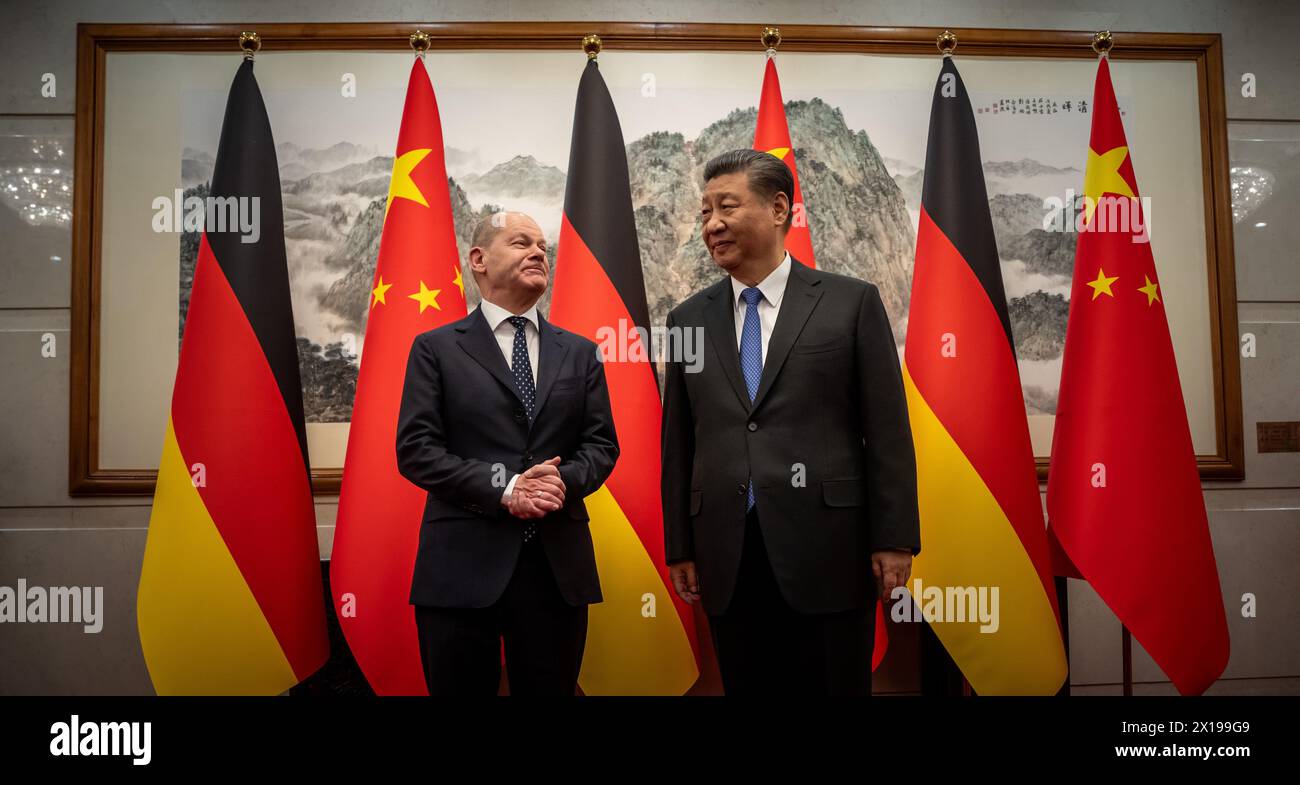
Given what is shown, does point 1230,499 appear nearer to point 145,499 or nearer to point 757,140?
point 757,140

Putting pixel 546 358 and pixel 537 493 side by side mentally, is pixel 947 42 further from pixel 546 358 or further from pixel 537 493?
pixel 537 493

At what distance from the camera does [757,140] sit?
285 centimetres

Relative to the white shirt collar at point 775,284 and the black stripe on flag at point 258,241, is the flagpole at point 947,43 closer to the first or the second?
the white shirt collar at point 775,284

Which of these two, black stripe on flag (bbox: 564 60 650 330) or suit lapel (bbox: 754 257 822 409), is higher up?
black stripe on flag (bbox: 564 60 650 330)

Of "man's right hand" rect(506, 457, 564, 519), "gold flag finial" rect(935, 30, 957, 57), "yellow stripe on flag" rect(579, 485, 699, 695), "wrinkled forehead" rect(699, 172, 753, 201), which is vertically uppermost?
"gold flag finial" rect(935, 30, 957, 57)

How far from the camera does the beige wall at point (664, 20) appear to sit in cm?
297

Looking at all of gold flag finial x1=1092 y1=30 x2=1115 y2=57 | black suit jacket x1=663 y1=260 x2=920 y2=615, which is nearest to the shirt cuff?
black suit jacket x1=663 y1=260 x2=920 y2=615

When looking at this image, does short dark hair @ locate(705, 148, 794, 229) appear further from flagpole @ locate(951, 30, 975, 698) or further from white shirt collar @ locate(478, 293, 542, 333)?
flagpole @ locate(951, 30, 975, 698)

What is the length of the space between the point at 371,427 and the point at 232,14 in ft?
5.97

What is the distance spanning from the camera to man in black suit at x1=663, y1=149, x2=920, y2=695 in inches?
70.1

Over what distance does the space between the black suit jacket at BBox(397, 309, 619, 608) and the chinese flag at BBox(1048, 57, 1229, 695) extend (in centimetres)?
162

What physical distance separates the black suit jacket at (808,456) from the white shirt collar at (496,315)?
1.55ft

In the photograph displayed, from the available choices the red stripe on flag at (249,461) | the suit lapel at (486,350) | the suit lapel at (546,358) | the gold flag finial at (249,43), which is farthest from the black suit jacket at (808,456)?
the gold flag finial at (249,43)
